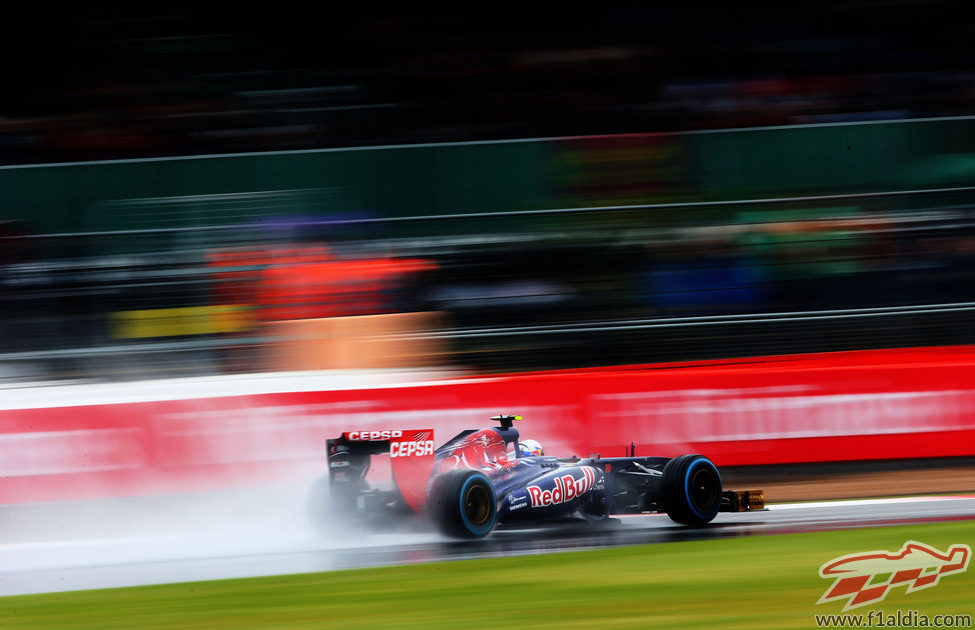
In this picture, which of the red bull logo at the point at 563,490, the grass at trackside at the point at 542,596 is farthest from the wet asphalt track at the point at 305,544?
the grass at trackside at the point at 542,596

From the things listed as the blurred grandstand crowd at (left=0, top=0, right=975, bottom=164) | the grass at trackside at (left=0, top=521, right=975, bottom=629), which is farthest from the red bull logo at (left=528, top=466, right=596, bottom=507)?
the blurred grandstand crowd at (left=0, top=0, right=975, bottom=164)

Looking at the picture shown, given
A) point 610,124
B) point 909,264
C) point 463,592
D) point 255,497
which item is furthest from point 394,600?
point 610,124

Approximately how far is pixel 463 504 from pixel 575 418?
2.13 metres

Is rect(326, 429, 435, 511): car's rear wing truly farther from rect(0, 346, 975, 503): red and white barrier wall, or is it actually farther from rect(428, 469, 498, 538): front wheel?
rect(0, 346, 975, 503): red and white barrier wall

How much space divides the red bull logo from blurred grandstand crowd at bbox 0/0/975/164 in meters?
4.00

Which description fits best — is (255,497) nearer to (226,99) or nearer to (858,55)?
(226,99)

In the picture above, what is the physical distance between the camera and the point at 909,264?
28.6 feet

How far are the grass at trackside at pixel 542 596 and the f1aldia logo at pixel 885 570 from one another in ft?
0.21

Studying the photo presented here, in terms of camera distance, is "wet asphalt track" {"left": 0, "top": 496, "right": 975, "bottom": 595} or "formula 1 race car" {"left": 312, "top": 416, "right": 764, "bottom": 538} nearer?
"wet asphalt track" {"left": 0, "top": 496, "right": 975, "bottom": 595}

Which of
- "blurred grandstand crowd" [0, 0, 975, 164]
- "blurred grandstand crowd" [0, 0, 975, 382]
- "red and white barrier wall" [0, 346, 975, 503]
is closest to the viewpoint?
"red and white barrier wall" [0, 346, 975, 503]

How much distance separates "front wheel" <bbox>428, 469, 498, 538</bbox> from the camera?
239 inches

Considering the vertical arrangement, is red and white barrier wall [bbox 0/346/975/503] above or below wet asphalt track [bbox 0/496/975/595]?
above

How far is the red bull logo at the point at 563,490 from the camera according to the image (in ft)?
21.2

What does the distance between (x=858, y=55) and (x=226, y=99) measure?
5561mm
